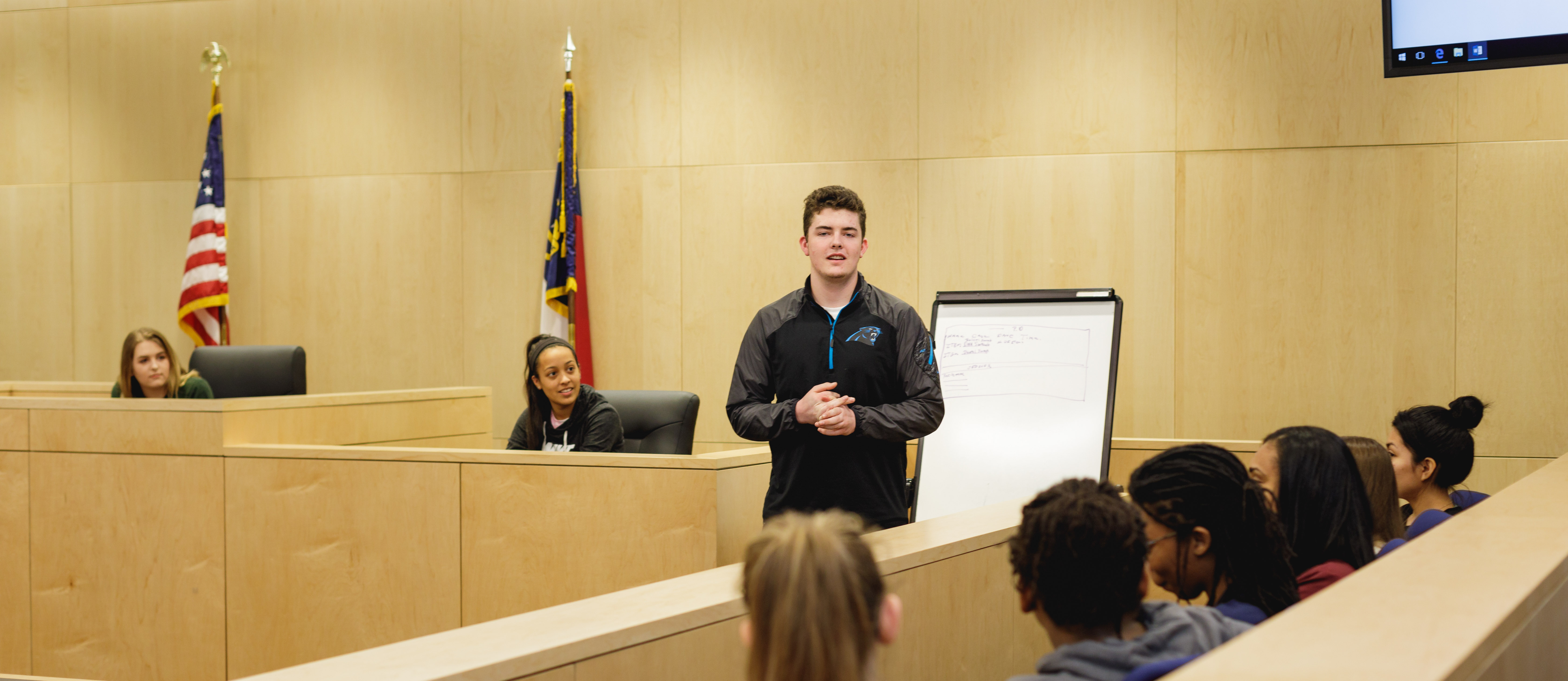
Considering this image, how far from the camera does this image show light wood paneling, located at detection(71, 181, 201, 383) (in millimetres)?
6723

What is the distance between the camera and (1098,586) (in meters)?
1.41

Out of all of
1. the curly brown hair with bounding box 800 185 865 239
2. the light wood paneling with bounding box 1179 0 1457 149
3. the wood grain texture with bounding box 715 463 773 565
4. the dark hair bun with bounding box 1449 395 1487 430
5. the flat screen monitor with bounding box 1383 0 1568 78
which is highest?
the light wood paneling with bounding box 1179 0 1457 149

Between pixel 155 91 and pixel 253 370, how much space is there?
2571 millimetres

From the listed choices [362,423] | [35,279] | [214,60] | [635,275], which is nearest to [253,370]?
[362,423]

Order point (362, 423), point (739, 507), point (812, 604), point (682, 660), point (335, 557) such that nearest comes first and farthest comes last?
point (812, 604), point (682, 660), point (739, 507), point (335, 557), point (362, 423)

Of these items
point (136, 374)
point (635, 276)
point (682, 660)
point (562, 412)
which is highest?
point (635, 276)

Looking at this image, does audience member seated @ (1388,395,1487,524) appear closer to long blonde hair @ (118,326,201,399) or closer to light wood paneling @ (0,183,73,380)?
long blonde hair @ (118,326,201,399)

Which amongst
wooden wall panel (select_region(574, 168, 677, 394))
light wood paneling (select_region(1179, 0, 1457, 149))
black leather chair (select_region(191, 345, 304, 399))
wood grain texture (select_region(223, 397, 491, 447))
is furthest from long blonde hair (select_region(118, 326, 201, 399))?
light wood paneling (select_region(1179, 0, 1457, 149))

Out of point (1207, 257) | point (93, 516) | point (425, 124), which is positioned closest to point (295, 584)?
point (93, 516)

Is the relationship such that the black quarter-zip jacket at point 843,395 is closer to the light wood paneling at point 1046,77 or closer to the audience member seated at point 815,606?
the audience member seated at point 815,606

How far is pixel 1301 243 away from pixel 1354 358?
57 cm

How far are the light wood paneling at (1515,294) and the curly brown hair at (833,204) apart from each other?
3.64m

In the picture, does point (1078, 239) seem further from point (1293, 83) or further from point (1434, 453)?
point (1434, 453)

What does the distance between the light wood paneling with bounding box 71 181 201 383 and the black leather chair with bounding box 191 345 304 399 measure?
1654 mm
